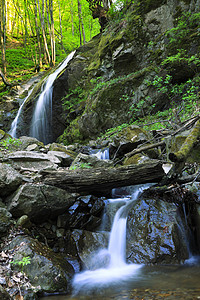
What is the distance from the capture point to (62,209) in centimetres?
388

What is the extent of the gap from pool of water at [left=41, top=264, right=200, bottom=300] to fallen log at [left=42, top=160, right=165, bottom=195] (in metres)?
1.51

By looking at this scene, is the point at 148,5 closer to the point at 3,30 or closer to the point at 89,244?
the point at 89,244

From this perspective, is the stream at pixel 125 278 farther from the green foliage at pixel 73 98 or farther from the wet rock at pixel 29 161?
the green foliage at pixel 73 98

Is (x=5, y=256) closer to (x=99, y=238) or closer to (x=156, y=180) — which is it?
(x=99, y=238)

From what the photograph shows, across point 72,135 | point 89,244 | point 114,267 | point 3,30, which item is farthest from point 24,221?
point 3,30

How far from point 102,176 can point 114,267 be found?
1.61m

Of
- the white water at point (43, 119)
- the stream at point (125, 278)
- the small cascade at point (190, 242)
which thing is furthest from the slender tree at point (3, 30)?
the small cascade at point (190, 242)

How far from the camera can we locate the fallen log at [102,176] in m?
3.80

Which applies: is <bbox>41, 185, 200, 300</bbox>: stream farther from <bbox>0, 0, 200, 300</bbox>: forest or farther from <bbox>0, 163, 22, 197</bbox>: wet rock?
<bbox>0, 163, 22, 197</bbox>: wet rock

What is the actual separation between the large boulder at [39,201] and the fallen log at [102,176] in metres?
0.15

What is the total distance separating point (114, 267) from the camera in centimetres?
367

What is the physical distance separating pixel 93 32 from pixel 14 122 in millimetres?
20003

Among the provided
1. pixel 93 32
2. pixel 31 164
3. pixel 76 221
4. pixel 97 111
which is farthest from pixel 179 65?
pixel 93 32

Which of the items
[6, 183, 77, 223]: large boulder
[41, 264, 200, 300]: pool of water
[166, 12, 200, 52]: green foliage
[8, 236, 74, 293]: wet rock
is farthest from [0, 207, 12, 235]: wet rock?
[166, 12, 200, 52]: green foliage
